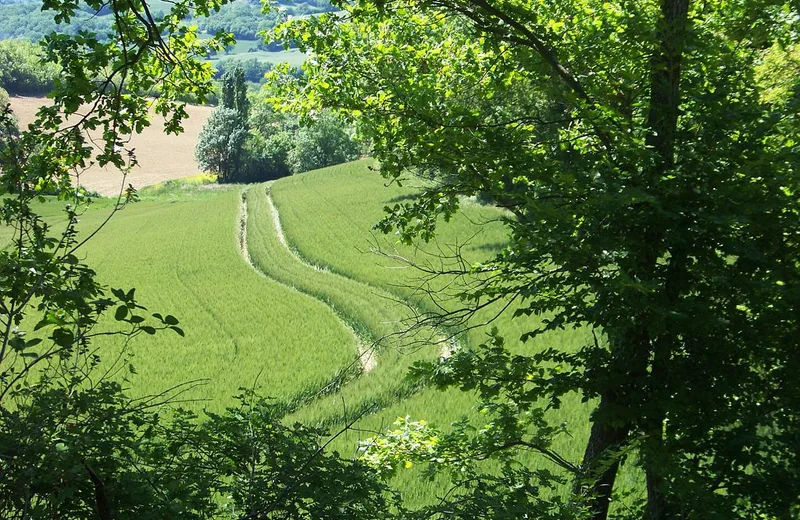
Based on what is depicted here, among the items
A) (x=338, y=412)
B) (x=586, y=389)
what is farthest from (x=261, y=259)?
(x=586, y=389)

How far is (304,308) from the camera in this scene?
18.1 meters

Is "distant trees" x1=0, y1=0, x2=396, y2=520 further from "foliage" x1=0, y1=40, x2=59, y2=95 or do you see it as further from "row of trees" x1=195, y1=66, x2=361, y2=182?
"foliage" x1=0, y1=40, x2=59, y2=95

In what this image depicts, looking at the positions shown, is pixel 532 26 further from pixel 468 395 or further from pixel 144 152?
pixel 144 152

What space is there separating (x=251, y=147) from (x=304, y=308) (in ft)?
167

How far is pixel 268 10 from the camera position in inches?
221

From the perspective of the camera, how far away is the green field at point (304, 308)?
1002cm

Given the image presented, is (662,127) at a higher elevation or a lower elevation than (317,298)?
higher

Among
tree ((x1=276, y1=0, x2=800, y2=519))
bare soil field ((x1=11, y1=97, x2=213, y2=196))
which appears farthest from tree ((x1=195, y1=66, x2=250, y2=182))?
tree ((x1=276, y1=0, x2=800, y2=519))

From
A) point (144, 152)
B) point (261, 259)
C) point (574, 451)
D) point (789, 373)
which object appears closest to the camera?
point (789, 373)

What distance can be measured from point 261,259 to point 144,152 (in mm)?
57505

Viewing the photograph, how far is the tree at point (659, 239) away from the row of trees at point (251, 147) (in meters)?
59.7

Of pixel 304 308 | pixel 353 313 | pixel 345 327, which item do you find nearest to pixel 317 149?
pixel 304 308

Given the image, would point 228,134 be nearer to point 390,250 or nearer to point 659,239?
point 390,250

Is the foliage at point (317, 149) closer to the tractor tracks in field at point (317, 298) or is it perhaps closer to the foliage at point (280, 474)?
the tractor tracks in field at point (317, 298)
